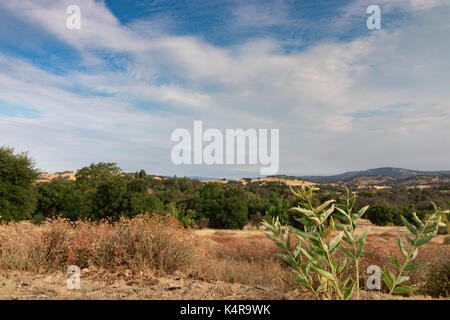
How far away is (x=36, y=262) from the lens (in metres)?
5.45

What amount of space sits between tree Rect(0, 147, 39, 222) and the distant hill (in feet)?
193

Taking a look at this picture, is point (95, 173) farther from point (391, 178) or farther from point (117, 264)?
point (391, 178)

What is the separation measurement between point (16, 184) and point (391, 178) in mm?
92680

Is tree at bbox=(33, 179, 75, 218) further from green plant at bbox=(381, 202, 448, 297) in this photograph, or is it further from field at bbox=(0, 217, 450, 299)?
green plant at bbox=(381, 202, 448, 297)

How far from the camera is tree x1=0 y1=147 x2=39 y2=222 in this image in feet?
76.0

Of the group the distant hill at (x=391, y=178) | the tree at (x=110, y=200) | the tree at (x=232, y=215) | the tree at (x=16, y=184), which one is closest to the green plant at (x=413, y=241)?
the tree at (x=110, y=200)

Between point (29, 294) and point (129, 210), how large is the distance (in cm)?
2266

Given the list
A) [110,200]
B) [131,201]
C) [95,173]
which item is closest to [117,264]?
[131,201]

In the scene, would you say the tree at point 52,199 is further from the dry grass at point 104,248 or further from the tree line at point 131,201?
the dry grass at point 104,248

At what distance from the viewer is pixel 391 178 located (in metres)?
84.0

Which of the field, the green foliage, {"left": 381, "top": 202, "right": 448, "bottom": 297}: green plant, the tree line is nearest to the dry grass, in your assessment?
the field
